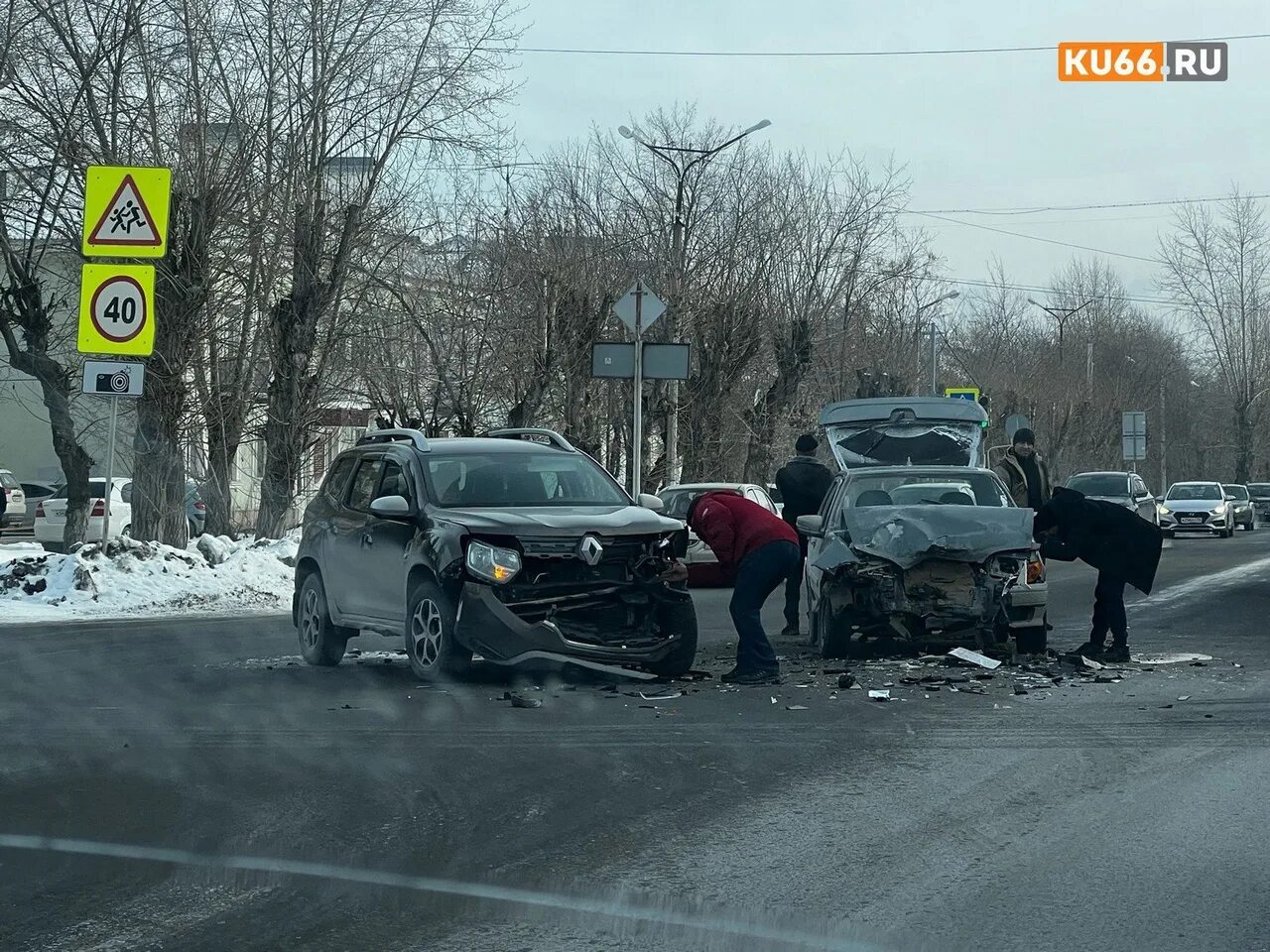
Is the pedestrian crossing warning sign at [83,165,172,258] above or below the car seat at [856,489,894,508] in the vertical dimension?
above

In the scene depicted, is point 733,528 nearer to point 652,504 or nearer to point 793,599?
point 652,504

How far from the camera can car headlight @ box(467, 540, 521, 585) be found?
410 inches

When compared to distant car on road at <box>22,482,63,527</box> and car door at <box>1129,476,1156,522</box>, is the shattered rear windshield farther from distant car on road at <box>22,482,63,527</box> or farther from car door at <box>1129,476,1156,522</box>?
distant car on road at <box>22,482,63,527</box>

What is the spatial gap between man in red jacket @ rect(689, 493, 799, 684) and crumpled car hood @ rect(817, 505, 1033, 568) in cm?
103

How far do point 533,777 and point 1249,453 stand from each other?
82.8m

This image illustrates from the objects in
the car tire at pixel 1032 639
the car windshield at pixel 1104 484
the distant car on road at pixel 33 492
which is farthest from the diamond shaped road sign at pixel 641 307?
the distant car on road at pixel 33 492

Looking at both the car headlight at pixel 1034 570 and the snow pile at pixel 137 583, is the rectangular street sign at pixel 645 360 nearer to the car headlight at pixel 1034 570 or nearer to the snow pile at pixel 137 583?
the snow pile at pixel 137 583

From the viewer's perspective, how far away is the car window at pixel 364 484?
12.3m

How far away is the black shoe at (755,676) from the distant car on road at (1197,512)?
3538 centimetres

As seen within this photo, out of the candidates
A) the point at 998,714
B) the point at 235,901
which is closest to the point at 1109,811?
the point at 998,714

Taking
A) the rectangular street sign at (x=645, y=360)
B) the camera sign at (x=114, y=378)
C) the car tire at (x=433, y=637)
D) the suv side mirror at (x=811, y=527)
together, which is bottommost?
the car tire at (x=433, y=637)

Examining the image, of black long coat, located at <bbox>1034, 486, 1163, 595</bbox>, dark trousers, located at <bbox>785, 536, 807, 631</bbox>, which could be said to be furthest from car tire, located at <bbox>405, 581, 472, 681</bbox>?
black long coat, located at <bbox>1034, 486, 1163, 595</bbox>

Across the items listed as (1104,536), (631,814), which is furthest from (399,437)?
(631,814)

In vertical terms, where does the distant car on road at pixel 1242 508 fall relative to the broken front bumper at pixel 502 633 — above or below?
below
